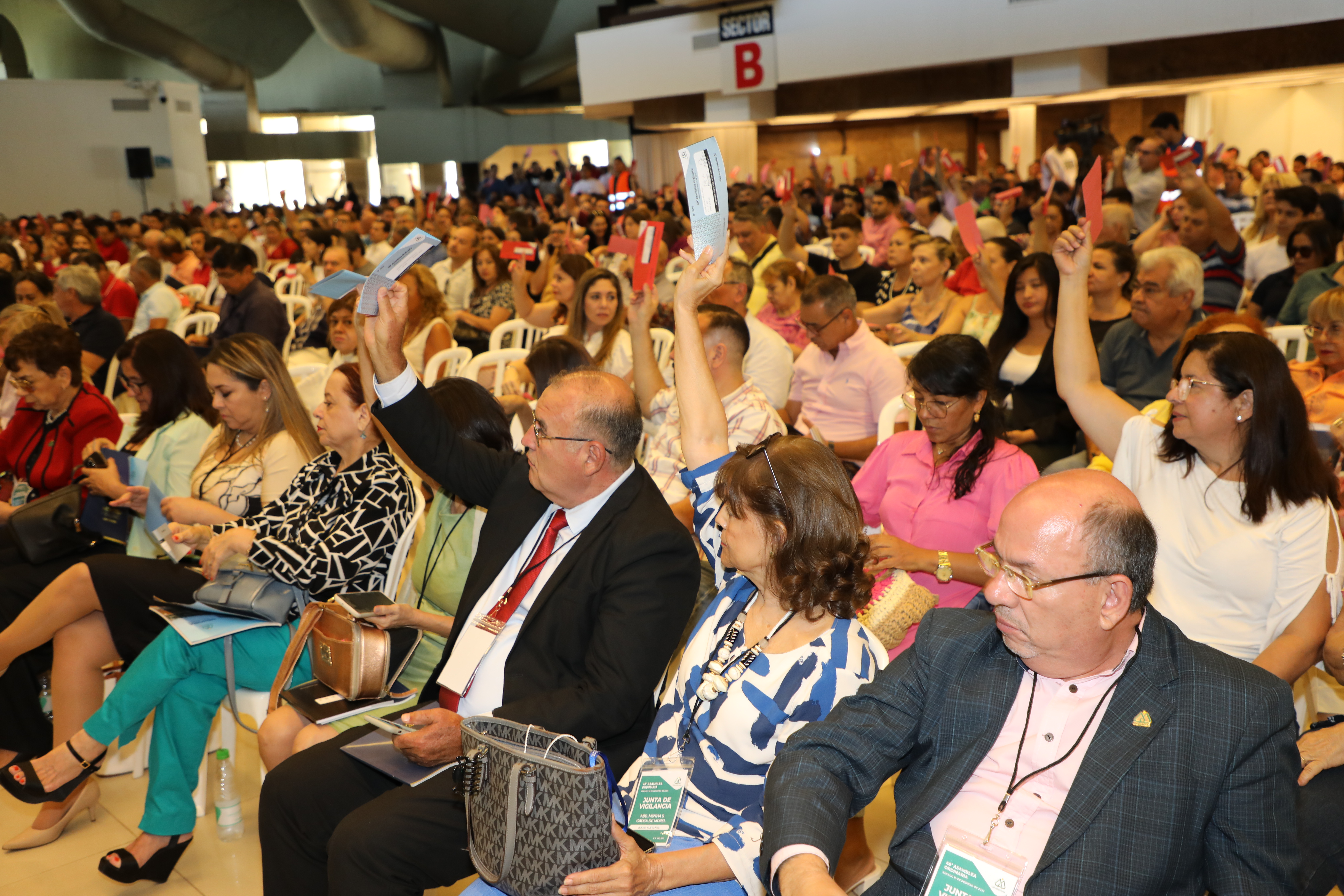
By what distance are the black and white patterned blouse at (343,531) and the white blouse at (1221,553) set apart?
176 centimetres

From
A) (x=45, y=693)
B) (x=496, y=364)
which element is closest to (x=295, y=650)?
(x=45, y=693)

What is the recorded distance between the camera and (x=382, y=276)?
2184 mm

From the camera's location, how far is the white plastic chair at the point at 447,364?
4691mm

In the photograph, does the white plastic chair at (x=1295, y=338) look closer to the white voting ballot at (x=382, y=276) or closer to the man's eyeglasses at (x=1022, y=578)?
the man's eyeglasses at (x=1022, y=578)

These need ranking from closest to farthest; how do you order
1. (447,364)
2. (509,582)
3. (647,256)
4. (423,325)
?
1. (509,582)
2. (647,256)
3. (447,364)
4. (423,325)

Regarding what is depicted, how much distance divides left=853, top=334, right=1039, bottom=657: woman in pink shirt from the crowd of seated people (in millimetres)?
10

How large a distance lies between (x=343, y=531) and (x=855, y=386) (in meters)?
2.27

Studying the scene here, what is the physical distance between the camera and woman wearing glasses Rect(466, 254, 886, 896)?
1672mm

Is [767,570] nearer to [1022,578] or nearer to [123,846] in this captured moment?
[1022,578]

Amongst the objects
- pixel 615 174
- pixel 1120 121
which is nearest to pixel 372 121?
pixel 615 174

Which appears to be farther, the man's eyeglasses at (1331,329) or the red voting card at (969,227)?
the red voting card at (969,227)

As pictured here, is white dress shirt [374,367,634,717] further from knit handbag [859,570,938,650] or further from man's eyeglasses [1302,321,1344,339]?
man's eyeglasses [1302,321,1344,339]

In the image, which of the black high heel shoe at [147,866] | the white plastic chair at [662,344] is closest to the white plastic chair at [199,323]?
the white plastic chair at [662,344]

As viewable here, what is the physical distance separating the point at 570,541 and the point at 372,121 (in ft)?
91.7
